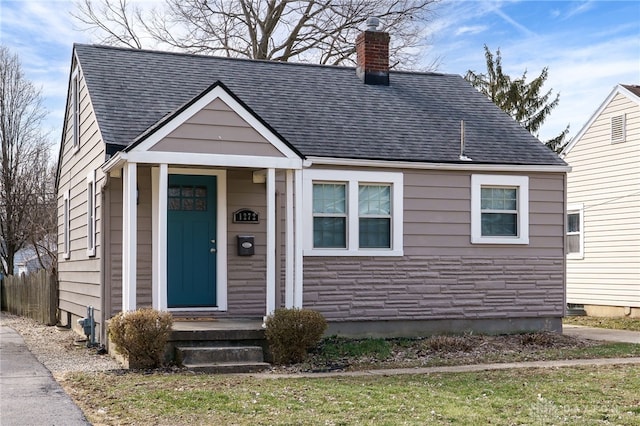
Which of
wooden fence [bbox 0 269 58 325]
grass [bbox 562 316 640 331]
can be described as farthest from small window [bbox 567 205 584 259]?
wooden fence [bbox 0 269 58 325]

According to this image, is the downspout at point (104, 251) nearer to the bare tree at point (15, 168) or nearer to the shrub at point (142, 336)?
the shrub at point (142, 336)

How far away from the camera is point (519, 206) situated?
1466cm

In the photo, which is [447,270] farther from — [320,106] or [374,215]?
[320,106]

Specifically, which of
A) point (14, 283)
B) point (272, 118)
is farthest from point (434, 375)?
point (14, 283)

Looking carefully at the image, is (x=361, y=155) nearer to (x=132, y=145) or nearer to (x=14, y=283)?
(x=132, y=145)

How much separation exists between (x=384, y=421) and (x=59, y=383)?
436 cm

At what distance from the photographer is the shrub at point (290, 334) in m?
11.2

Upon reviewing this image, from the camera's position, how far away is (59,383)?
968cm

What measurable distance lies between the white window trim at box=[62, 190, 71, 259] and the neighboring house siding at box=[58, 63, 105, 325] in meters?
0.15

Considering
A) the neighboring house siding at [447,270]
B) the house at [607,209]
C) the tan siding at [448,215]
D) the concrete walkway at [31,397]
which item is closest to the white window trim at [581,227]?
the house at [607,209]

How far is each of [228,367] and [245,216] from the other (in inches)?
129

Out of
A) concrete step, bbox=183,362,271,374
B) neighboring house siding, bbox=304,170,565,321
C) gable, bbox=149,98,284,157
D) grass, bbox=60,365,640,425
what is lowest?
concrete step, bbox=183,362,271,374

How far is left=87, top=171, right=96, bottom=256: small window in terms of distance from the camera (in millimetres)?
13702

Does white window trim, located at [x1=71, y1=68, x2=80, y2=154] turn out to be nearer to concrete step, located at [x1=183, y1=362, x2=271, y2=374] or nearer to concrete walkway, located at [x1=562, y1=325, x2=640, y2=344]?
concrete step, located at [x1=183, y1=362, x2=271, y2=374]
